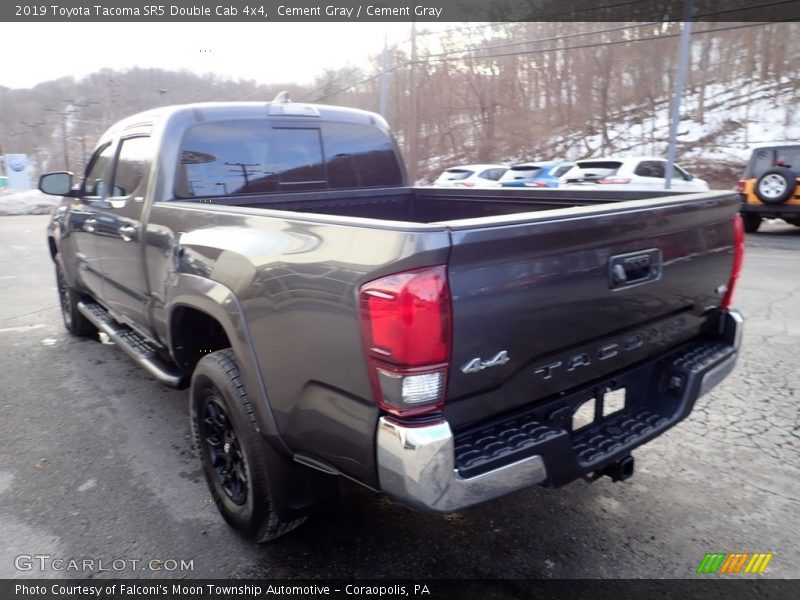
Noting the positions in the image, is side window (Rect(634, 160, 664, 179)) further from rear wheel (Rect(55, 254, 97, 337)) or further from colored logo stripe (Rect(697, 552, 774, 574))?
colored logo stripe (Rect(697, 552, 774, 574))

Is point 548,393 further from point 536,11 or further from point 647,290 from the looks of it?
point 536,11

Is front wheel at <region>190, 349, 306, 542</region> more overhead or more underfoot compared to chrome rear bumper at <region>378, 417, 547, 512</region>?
more underfoot

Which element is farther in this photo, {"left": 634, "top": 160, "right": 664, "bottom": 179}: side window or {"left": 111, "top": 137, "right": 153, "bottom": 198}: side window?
{"left": 634, "top": 160, "right": 664, "bottom": 179}: side window

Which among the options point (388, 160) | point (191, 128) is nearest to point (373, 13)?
point (388, 160)

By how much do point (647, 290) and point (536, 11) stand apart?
24911mm

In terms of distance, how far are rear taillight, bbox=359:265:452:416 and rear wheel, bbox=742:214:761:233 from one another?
44.5ft

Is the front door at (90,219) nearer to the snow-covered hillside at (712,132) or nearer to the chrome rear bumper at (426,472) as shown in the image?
the chrome rear bumper at (426,472)

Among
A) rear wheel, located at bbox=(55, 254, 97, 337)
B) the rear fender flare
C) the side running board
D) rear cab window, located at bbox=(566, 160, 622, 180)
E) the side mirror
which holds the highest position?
the side mirror

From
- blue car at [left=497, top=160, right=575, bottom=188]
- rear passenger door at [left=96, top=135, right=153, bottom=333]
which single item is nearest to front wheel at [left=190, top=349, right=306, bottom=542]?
rear passenger door at [left=96, top=135, right=153, bottom=333]

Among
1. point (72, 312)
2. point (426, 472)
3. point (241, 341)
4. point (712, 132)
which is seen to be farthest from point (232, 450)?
point (712, 132)

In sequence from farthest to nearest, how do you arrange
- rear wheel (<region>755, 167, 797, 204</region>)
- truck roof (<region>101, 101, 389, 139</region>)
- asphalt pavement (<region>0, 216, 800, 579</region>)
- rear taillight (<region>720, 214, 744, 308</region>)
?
rear wheel (<region>755, 167, 797, 204</region>), truck roof (<region>101, 101, 389, 139</region>), rear taillight (<region>720, 214, 744, 308</region>), asphalt pavement (<region>0, 216, 800, 579</region>)

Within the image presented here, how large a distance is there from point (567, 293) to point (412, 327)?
0.66 metres

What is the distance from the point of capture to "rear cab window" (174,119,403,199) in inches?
139

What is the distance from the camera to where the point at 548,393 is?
2.20m
